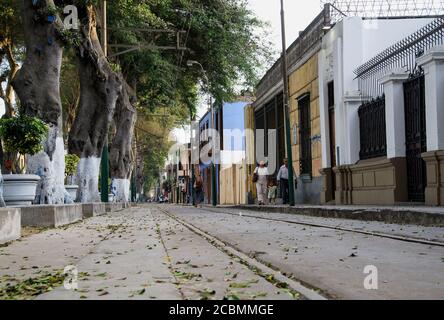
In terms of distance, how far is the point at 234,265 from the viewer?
5.46 metres

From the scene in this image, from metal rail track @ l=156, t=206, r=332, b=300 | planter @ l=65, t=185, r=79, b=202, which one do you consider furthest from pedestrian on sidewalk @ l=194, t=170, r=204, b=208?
metal rail track @ l=156, t=206, r=332, b=300

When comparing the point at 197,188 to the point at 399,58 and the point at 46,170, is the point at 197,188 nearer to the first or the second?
the point at 399,58

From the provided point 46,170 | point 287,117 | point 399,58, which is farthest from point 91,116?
point 399,58

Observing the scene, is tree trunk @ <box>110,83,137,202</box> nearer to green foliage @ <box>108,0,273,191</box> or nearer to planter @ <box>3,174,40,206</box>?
green foliage @ <box>108,0,273,191</box>

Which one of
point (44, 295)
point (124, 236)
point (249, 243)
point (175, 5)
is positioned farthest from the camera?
point (175, 5)

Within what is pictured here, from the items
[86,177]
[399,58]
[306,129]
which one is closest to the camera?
[399,58]

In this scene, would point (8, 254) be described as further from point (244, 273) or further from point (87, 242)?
point (244, 273)

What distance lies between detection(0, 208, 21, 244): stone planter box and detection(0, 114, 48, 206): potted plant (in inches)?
106

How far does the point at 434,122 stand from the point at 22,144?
8583mm

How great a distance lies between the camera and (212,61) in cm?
3156

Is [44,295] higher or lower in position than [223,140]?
lower
